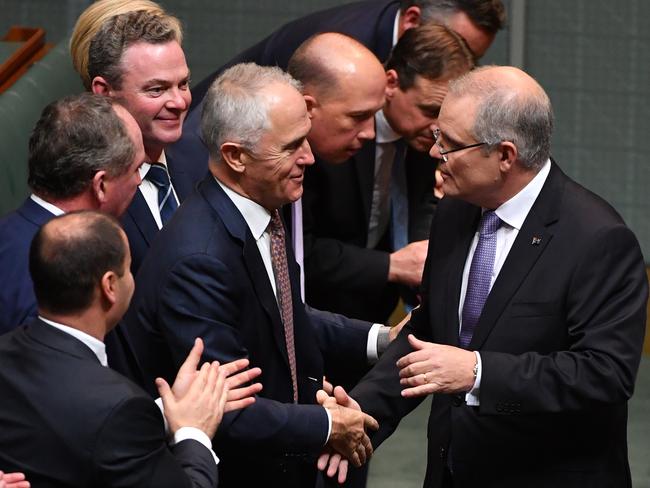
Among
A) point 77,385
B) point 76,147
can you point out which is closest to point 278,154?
point 76,147

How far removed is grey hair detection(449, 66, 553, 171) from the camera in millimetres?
3301

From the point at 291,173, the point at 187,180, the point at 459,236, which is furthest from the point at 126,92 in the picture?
the point at 459,236

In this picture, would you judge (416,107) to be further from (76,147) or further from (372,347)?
(76,147)

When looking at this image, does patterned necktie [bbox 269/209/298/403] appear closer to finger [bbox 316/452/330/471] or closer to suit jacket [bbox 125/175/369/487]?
suit jacket [bbox 125/175/369/487]

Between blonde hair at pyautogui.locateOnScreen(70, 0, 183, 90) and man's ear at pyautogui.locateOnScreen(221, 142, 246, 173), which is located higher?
blonde hair at pyautogui.locateOnScreen(70, 0, 183, 90)

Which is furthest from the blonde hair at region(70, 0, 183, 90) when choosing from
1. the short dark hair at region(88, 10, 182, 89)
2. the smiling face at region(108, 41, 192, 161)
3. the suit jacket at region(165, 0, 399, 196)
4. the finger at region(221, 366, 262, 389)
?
the finger at region(221, 366, 262, 389)

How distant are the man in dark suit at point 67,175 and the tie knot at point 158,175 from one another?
51cm

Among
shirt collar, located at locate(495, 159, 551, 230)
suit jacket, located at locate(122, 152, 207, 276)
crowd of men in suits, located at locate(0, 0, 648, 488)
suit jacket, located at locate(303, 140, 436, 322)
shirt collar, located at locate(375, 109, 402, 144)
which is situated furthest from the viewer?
shirt collar, located at locate(375, 109, 402, 144)

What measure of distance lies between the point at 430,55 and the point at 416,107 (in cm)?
17

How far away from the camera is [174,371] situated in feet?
10.8

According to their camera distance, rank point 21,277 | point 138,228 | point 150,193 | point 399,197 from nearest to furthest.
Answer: point 21,277
point 138,228
point 150,193
point 399,197

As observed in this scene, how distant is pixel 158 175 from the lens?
381 cm

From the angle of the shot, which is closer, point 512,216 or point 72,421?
point 72,421

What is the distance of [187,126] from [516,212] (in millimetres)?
1244
